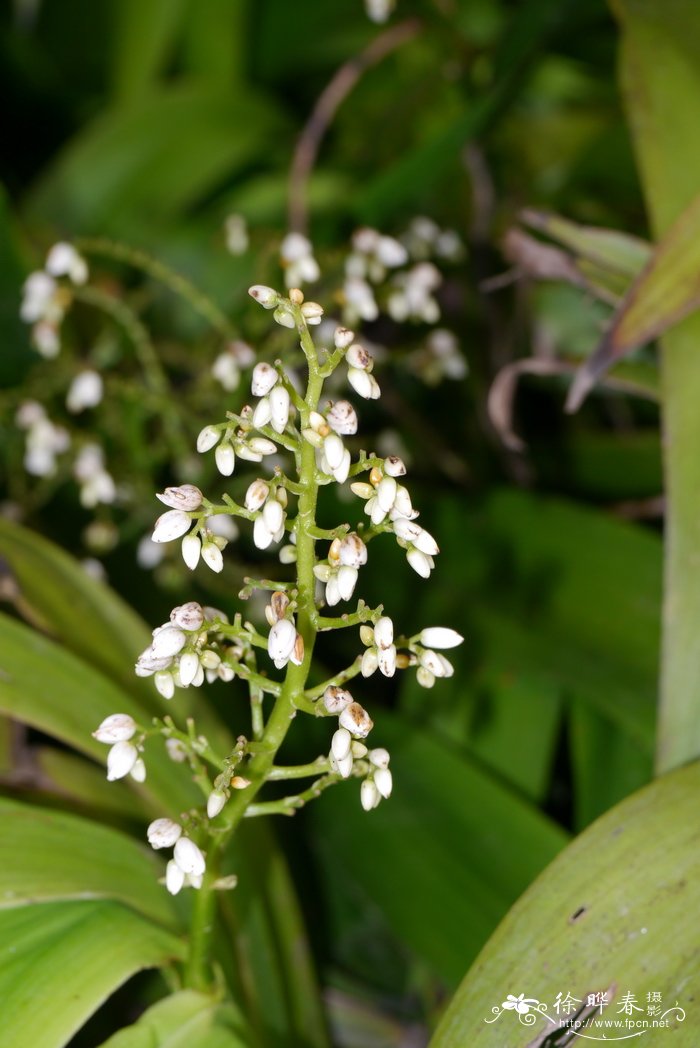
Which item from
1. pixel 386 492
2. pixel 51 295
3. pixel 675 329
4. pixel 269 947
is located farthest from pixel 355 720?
pixel 51 295

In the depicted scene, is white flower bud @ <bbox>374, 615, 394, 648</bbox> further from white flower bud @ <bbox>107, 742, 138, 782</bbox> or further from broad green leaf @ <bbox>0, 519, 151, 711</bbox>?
broad green leaf @ <bbox>0, 519, 151, 711</bbox>

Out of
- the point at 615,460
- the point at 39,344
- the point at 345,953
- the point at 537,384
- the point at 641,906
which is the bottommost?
the point at 641,906

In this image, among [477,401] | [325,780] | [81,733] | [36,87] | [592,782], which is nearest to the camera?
[325,780]

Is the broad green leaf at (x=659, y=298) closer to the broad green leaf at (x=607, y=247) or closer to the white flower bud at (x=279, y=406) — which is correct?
the broad green leaf at (x=607, y=247)

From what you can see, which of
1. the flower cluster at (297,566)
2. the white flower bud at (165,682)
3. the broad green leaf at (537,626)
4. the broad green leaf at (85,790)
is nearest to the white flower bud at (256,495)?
the flower cluster at (297,566)

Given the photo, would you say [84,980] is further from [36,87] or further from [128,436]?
[36,87]

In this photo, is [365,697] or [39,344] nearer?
[39,344]

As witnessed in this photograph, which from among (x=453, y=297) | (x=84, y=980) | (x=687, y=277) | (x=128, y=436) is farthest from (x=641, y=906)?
(x=453, y=297)
